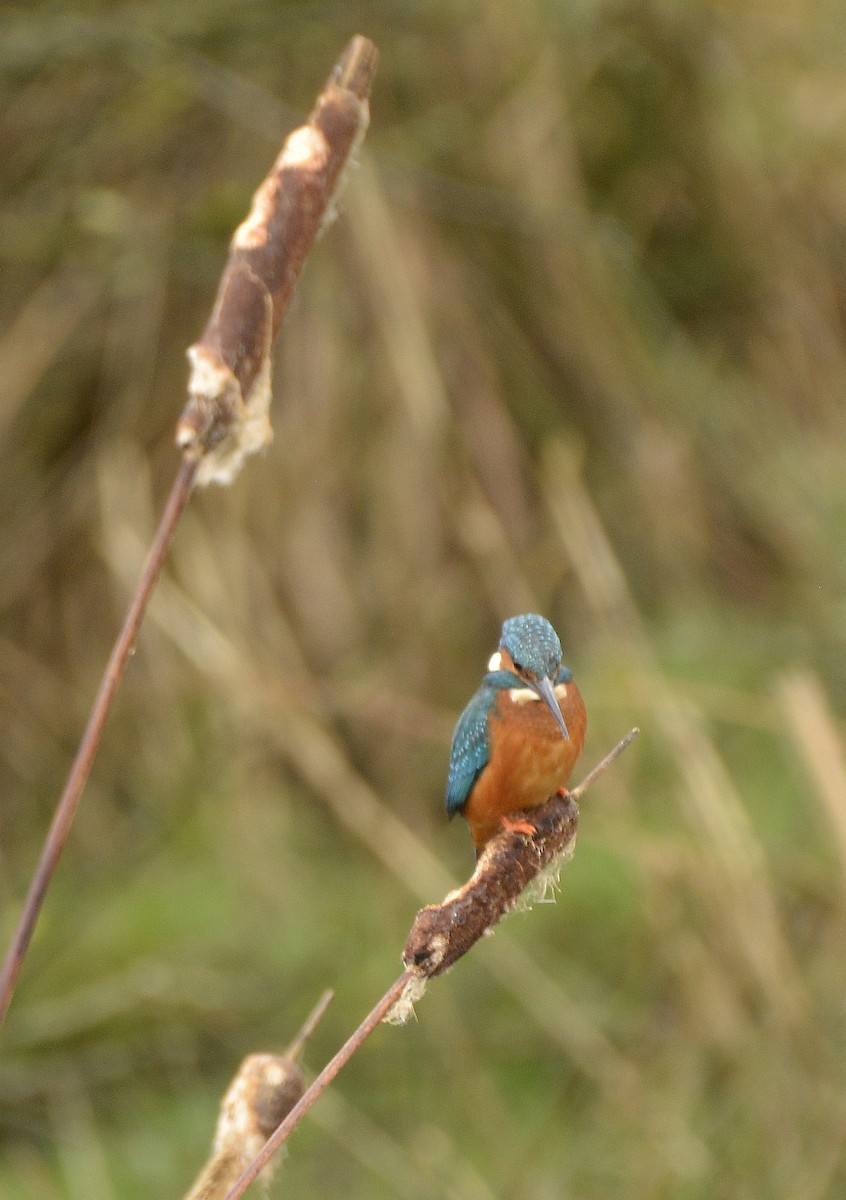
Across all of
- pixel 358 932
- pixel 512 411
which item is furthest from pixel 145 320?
pixel 358 932

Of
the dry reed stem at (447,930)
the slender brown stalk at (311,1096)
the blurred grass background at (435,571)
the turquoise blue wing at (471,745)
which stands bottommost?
the slender brown stalk at (311,1096)

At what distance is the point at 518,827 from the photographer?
128 cm

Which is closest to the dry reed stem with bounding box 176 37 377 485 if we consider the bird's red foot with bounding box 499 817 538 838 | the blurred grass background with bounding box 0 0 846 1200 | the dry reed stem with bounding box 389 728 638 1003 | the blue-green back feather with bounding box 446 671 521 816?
the dry reed stem with bounding box 389 728 638 1003

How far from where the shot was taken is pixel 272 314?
2.73 ft

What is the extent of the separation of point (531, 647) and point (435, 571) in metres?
2.65

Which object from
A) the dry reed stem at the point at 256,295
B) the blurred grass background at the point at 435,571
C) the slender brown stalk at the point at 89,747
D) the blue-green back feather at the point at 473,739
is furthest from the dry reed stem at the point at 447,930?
the blurred grass background at the point at 435,571

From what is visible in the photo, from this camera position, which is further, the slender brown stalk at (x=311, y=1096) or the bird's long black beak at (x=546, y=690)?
the bird's long black beak at (x=546, y=690)

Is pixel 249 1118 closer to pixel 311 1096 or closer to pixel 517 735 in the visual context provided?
pixel 311 1096

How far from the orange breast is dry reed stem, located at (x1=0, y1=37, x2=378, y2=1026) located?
0.68 m

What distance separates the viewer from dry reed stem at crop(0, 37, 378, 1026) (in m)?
0.76

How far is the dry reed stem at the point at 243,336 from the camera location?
0.76 metres

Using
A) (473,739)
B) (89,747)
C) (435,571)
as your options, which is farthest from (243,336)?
(435,571)

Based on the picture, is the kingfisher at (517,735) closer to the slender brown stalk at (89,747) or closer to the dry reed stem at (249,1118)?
the dry reed stem at (249,1118)

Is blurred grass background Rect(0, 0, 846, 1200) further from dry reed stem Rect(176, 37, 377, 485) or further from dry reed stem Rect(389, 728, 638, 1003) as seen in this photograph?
dry reed stem Rect(176, 37, 377, 485)
